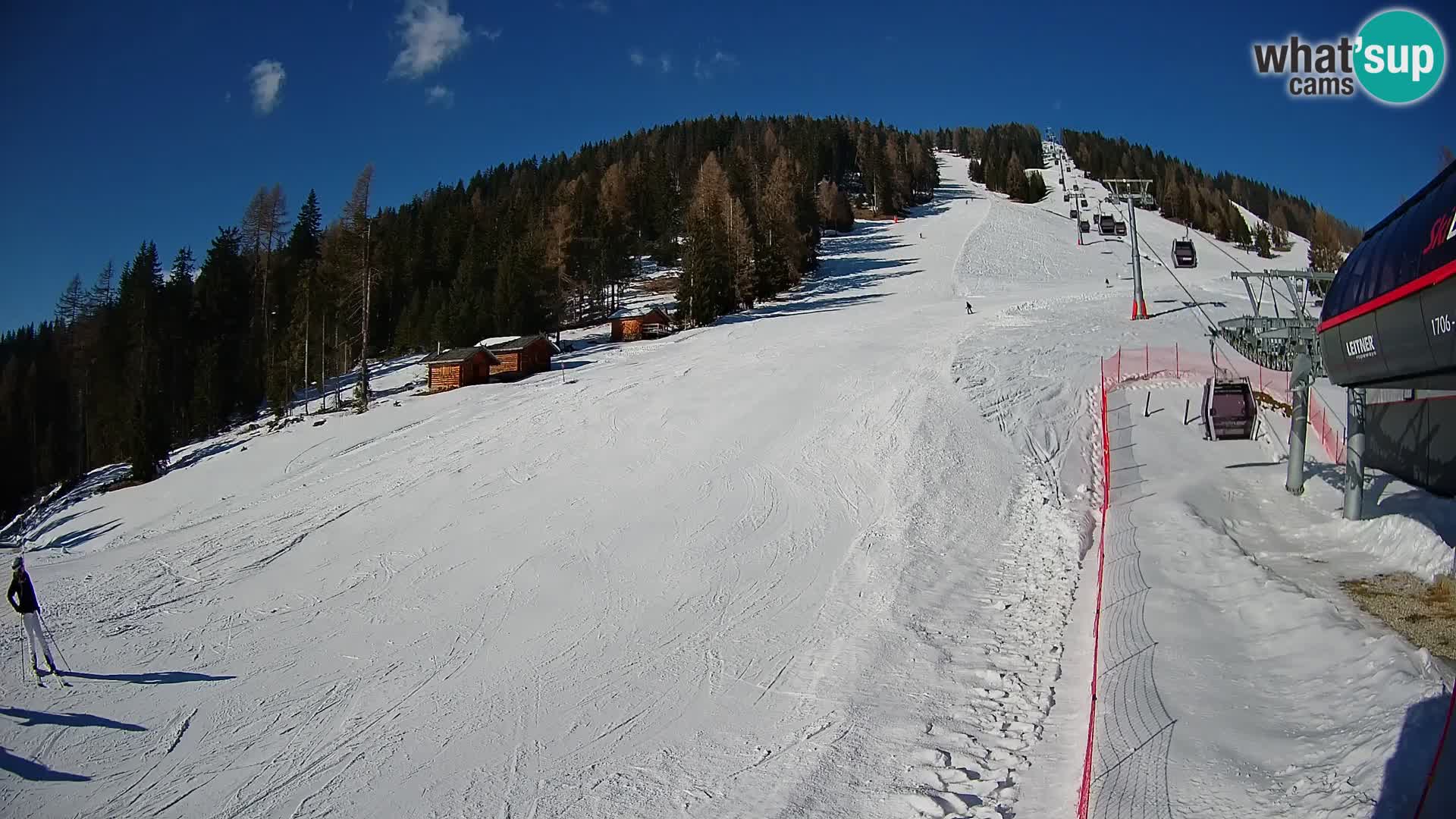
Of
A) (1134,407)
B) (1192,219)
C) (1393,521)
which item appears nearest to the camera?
(1393,521)

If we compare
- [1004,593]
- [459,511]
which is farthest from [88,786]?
[1004,593]

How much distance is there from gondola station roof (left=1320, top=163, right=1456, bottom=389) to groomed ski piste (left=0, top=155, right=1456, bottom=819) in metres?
2.71

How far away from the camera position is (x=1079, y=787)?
6906mm

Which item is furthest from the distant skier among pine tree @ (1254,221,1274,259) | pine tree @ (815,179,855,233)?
pine tree @ (1254,221,1274,259)

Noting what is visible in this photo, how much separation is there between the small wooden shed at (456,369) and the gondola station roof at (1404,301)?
33691 millimetres

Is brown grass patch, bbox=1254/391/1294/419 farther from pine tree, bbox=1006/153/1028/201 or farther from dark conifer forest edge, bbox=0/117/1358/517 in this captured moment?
pine tree, bbox=1006/153/1028/201

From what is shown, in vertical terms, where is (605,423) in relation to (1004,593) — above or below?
above

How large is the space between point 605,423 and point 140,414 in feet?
75.6

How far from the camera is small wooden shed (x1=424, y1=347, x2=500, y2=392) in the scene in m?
36.4

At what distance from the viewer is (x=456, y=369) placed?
3647 cm

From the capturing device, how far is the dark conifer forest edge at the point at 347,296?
4497 cm

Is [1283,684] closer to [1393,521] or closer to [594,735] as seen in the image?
[1393,521]

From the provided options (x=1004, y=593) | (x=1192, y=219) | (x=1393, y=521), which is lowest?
(x=1004, y=593)

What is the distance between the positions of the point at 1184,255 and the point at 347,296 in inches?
1745
